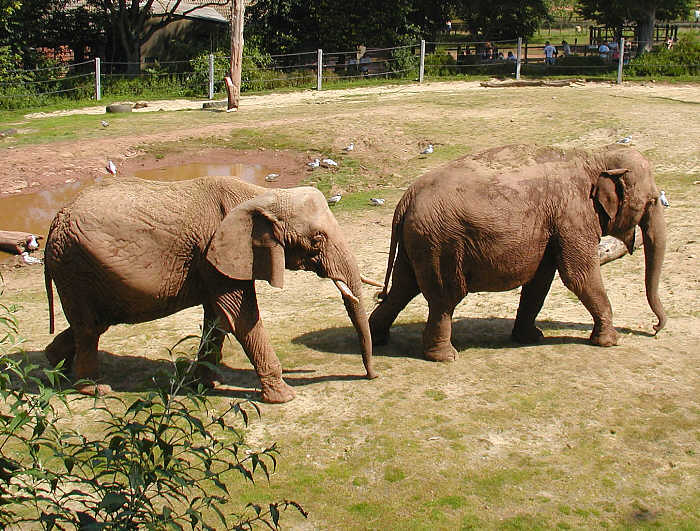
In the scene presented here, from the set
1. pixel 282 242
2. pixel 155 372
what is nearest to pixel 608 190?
pixel 282 242

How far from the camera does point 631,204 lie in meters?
9.21

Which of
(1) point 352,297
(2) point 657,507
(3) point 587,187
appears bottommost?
(2) point 657,507

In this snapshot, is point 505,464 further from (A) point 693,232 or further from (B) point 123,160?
(B) point 123,160

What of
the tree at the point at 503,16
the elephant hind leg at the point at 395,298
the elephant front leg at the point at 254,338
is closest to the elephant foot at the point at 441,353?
the elephant hind leg at the point at 395,298

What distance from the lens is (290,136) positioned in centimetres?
2114

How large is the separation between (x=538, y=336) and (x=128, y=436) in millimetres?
6551

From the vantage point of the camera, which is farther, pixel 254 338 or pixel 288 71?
pixel 288 71

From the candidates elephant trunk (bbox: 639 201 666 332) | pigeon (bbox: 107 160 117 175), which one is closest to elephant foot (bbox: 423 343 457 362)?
elephant trunk (bbox: 639 201 666 332)

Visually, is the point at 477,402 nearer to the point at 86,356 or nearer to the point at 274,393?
the point at 274,393

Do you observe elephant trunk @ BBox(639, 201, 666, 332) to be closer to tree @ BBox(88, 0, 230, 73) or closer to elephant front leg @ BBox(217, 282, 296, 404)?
elephant front leg @ BBox(217, 282, 296, 404)

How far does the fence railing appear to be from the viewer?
28.2 meters

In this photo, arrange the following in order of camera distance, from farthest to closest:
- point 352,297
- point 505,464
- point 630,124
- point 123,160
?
point 630,124, point 123,160, point 352,297, point 505,464

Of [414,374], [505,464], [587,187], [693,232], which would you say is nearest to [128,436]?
[505,464]

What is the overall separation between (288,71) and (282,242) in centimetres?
2607
